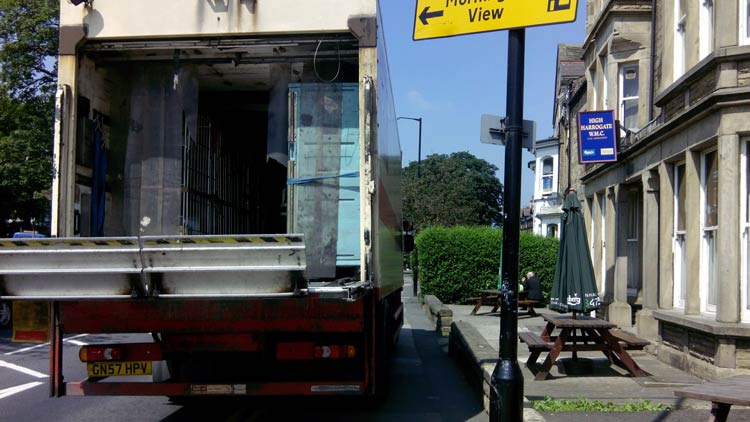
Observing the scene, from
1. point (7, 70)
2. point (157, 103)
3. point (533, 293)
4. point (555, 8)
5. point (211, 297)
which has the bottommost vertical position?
point (533, 293)

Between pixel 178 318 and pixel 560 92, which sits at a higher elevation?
pixel 560 92

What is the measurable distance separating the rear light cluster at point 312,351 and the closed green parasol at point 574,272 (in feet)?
19.0

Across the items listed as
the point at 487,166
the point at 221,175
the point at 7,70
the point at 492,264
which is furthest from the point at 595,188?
the point at 487,166

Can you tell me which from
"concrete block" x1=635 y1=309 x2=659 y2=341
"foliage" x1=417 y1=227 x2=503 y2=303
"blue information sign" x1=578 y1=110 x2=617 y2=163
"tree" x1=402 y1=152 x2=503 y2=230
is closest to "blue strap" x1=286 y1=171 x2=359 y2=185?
"concrete block" x1=635 y1=309 x2=659 y2=341

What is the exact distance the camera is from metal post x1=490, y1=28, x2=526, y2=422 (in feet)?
17.9

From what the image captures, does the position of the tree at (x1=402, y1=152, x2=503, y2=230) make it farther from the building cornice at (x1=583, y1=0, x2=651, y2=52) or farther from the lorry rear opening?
the lorry rear opening

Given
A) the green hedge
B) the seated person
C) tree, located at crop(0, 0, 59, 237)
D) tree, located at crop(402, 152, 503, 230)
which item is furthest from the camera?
tree, located at crop(402, 152, 503, 230)

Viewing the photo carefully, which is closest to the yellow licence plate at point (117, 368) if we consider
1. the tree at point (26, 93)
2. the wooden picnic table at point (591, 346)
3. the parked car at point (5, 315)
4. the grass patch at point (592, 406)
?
the grass patch at point (592, 406)

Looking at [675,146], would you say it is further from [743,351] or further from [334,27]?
[334,27]

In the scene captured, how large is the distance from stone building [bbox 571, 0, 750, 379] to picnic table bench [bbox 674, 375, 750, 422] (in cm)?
338

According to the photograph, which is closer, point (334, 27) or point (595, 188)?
point (334, 27)

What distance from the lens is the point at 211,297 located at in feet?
18.2

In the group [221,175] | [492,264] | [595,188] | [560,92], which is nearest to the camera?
[221,175]

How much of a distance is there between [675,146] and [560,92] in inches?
833
